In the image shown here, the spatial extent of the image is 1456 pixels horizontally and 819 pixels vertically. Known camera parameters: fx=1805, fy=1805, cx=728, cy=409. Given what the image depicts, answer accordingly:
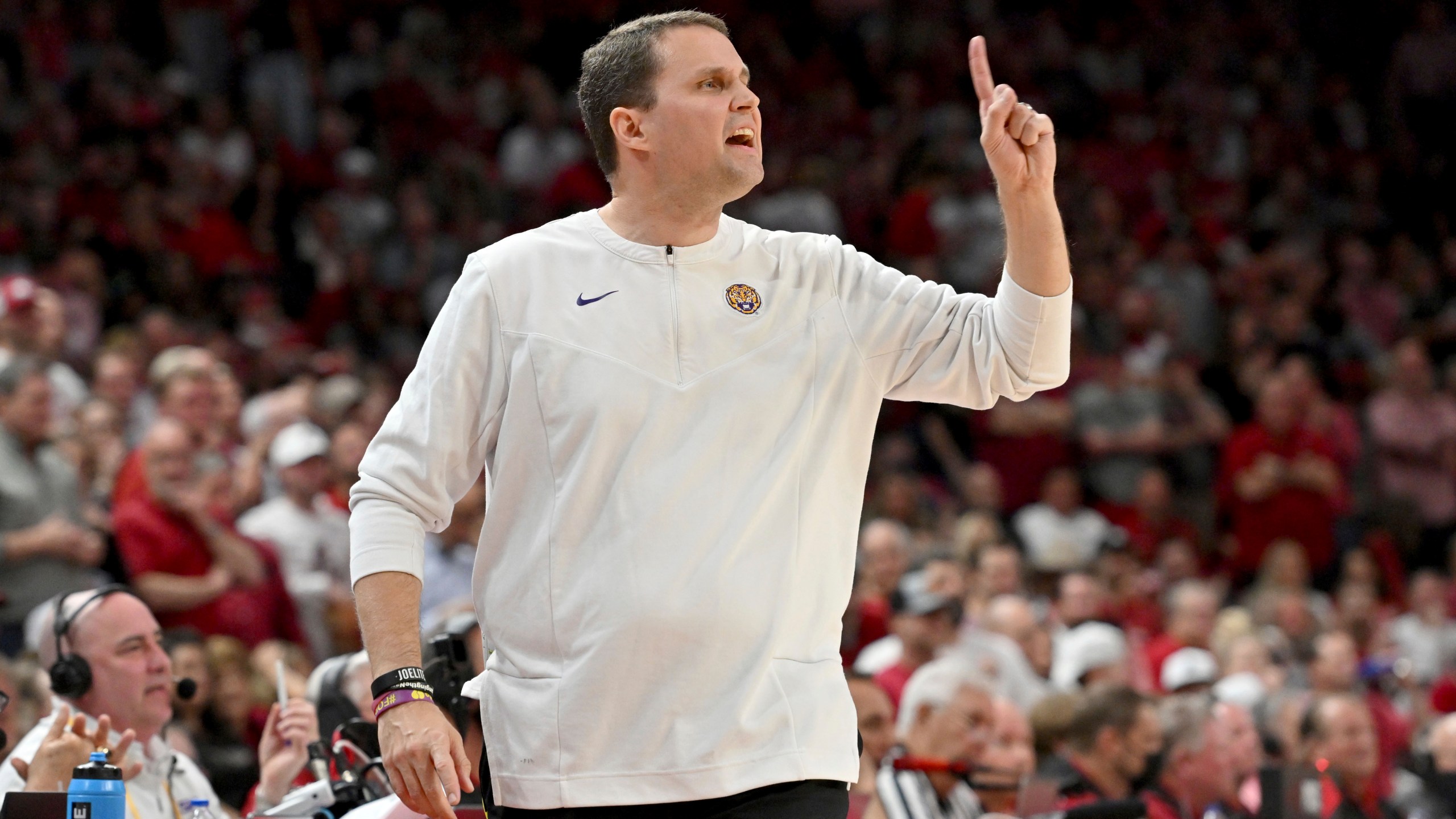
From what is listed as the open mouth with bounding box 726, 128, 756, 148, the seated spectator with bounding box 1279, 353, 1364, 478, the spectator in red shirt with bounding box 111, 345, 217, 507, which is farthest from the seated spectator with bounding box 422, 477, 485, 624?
the seated spectator with bounding box 1279, 353, 1364, 478

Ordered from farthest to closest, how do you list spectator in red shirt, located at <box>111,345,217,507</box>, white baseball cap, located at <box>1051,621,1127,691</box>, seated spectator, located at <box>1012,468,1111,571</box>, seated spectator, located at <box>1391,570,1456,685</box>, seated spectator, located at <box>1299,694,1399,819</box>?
seated spectator, located at <box>1012,468,1111,571</box> → seated spectator, located at <box>1391,570,1456,685</box> → white baseball cap, located at <box>1051,621,1127,691</box> → seated spectator, located at <box>1299,694,1399,819</box> → spectator in red shirt, located at <box>111,345,217,507</box>

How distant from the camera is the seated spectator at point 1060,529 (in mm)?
10531

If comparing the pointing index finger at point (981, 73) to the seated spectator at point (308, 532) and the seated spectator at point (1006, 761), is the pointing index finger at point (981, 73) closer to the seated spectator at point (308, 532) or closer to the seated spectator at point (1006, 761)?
the seated spectator at point (1006, 761)

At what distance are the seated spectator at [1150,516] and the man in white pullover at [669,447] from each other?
8741 millimetres

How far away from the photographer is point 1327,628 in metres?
10.3

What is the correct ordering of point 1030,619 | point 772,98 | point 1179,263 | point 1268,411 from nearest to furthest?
point 1030,619 → point 1268,411 → point 1179,263 → point 772,98

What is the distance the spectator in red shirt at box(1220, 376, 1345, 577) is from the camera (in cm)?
1150

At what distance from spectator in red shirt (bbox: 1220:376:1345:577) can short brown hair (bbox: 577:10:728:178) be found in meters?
9.23

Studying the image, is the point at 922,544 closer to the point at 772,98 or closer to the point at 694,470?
the point at 772,98

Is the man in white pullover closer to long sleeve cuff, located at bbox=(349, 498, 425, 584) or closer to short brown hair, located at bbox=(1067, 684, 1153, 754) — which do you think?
long sleeve cuff, located at bbox=(349, 498, 425, 584)

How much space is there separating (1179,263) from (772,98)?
145 inches

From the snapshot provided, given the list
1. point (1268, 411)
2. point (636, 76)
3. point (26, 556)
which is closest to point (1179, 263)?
point (1268, 411)

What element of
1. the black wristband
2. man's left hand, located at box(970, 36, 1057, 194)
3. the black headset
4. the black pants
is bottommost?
the black pants

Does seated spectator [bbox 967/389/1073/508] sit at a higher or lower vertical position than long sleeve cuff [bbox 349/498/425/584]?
lower
